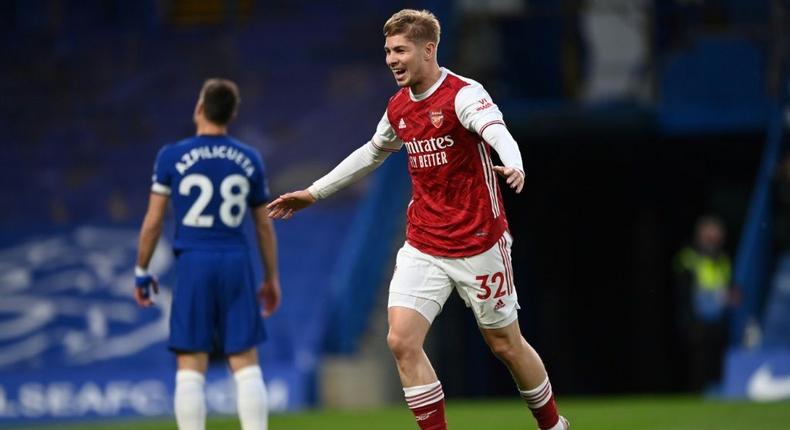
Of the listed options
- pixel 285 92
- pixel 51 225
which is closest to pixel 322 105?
pixel 285 92

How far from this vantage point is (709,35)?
19.1 meters

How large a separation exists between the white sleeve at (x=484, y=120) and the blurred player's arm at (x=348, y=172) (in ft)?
1.64

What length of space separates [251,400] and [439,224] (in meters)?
1.55

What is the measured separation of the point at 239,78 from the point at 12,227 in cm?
343

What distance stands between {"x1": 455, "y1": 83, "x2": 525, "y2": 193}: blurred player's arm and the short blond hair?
0.98 ft

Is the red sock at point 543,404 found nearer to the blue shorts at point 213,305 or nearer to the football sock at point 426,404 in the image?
the football sock at point 426,404

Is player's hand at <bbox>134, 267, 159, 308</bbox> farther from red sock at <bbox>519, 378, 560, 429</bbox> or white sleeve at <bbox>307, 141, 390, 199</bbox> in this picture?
red sock at <bbox>519, 378, 560, 429</bbox>

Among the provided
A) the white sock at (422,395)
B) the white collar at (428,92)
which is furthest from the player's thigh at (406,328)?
the white collar at (428,92)

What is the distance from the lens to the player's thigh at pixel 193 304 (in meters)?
8.12

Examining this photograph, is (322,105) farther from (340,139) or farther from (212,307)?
(212,307)

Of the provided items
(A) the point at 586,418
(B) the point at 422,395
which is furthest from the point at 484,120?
(A) the point at 586,418

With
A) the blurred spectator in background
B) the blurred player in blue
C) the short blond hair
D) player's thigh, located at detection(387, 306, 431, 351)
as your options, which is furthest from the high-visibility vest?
the short blond hair

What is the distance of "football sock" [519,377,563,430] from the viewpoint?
289 inches

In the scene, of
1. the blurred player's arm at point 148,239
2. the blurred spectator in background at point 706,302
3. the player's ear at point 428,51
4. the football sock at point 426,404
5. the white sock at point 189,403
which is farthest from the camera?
the blurred spectator in background at point 706,302
